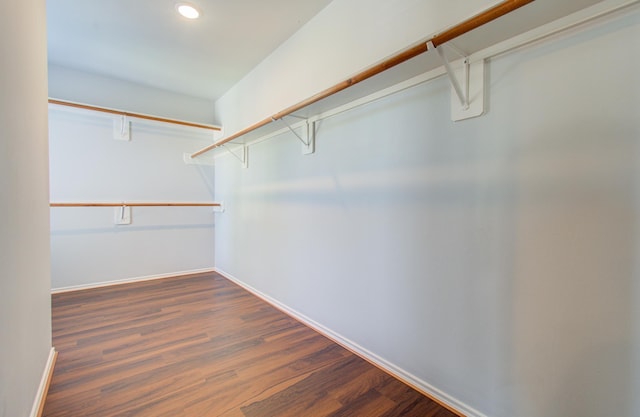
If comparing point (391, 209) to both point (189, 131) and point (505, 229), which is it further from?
point (189, 131)

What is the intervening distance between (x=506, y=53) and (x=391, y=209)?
0.86 meters

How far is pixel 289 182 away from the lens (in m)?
2.48

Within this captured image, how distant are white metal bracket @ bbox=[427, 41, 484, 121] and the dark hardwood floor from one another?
1.40 m

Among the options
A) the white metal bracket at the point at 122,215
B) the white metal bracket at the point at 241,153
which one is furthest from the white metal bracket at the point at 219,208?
the white metal bracket at the point at 122,215

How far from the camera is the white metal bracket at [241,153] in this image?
3152 mm

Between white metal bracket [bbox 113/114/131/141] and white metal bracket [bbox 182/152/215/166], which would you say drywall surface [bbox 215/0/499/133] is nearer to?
white metal bracket [bbox 182/152/215/166]

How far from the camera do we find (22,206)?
108 cm

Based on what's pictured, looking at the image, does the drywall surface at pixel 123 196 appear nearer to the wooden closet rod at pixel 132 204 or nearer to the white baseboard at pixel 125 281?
the white baseboard at pixel 125 281

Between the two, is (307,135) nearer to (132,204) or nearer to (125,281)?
(132,204)

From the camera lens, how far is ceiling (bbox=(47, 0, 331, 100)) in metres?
2.09

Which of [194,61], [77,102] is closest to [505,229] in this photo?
[194,61]

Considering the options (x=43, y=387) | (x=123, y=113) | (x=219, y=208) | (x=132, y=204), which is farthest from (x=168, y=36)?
(x=43, y=387)

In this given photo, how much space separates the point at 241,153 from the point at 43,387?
241 centimetres

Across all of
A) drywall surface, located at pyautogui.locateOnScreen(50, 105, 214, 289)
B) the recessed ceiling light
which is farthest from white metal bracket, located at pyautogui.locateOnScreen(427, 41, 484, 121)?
drywall surface, located at pyautogui.locateOnScreen(50, 105, 214, 289)
